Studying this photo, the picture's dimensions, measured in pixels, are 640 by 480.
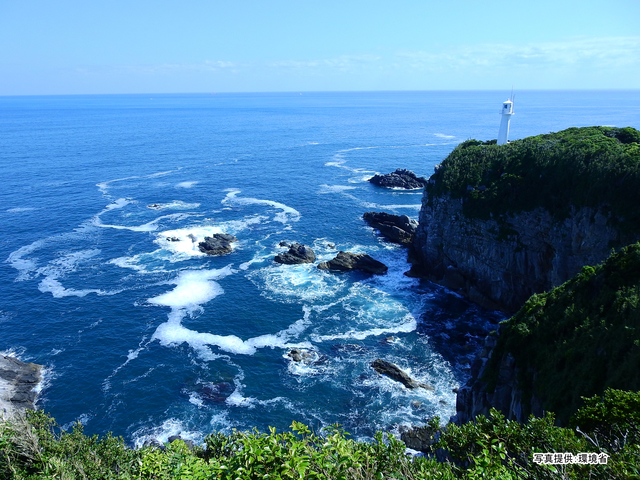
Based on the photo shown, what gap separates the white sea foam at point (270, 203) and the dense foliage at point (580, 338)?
6639 cm

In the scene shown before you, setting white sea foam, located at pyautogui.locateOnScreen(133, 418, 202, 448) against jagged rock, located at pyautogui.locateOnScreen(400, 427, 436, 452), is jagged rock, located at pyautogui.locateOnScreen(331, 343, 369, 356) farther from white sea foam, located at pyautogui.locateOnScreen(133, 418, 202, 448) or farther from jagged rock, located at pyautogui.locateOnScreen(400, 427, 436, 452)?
white sea foam, located at pyautogui.locateOnScreen(133, 418, 202, 448)

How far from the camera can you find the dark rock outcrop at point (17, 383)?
45.8 metres

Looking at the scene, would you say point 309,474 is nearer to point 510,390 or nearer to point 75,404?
point 510,390

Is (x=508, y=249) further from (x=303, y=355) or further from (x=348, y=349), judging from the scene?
(x=303, y=355)

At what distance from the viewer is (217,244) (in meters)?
83.9

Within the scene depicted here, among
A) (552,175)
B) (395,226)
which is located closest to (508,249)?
(552,175)

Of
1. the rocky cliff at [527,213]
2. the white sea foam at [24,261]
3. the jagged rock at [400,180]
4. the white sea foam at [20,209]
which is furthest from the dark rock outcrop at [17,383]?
the jagged rock at [400,180]

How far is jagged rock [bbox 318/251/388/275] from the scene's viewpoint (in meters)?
75.9

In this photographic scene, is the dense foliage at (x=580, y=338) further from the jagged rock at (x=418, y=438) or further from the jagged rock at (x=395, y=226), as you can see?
the jagged rock at (x=395, y=226)

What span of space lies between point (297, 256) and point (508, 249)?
121ft

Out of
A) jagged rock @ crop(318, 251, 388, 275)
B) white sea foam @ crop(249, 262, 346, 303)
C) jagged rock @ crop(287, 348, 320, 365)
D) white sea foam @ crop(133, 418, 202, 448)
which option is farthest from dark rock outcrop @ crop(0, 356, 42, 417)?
jagged rock @ crop(318, 251, 388, 275)

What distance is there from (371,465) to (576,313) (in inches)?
1077

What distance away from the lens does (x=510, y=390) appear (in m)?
37.4

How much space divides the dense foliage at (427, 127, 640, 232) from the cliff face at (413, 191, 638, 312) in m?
1.75
